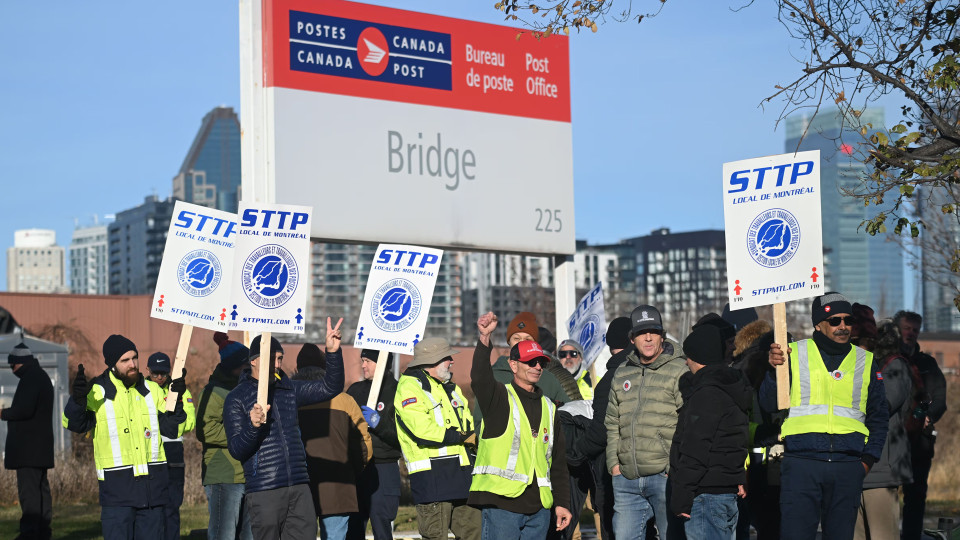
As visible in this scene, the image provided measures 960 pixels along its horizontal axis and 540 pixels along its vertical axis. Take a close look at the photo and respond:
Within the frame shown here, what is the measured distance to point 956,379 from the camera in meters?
29.8

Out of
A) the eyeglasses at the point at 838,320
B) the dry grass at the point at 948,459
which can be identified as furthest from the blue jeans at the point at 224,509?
the dry grass at the point at 948,459

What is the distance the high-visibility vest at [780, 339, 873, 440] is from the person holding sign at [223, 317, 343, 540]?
3329 mm

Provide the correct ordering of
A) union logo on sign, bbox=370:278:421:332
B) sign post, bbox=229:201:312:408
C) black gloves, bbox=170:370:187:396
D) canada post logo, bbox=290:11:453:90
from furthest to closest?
canada post logo, bbox=290:11:453:90
union logo on sign, bbox=370:278:421:332
black gloves, bbox=170:370:187:396
sign post, bbox=229:201:312:408

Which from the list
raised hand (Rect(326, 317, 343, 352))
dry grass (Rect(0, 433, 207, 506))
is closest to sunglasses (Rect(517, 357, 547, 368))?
raised hand (Rect(326, 317, 343, 352))

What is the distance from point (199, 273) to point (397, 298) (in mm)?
1875

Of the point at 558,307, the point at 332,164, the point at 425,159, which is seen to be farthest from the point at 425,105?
the point at 558,307

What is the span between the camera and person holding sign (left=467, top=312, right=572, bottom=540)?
→ 886 cm

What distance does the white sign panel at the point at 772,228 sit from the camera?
32.9ft

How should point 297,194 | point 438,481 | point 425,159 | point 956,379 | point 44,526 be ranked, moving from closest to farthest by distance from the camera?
1. point 438,481
2. point 44,526
3. point 297,194
4. point 425,159
5. point 956,379

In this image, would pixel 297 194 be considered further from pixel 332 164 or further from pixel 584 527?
pixel 584 527

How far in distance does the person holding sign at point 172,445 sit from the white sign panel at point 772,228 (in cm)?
476

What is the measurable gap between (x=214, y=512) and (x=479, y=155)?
6.94 meters

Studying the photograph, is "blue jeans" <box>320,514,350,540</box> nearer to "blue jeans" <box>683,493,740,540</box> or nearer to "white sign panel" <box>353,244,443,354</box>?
"white sign panel" <box>353,244,443,354</box>

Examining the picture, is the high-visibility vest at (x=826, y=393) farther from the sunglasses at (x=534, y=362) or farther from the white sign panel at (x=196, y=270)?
the white sign panel at (x=196, y=270)
